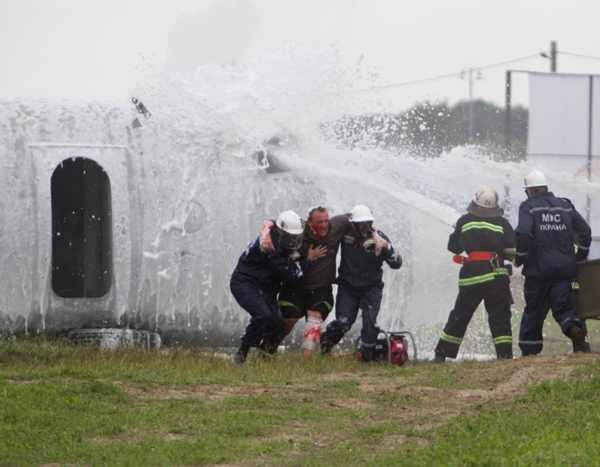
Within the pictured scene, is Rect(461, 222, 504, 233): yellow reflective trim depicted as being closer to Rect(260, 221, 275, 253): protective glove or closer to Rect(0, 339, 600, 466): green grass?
Rect(0, 339, 600, 466): green grass

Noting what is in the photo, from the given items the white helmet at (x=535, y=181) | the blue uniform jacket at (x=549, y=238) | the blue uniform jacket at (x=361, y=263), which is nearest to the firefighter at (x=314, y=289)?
the blue uniform jacket at (x=361, y=263)

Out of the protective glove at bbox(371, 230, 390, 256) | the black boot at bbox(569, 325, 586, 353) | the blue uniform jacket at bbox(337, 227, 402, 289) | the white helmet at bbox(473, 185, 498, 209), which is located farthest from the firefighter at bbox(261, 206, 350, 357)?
the black boot at bbox(569, 325, 586, 353)

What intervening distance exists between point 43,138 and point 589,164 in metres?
12.9

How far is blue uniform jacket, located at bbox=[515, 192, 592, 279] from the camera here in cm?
821

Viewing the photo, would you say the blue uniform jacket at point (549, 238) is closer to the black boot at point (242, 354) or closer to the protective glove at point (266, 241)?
the protective glove at point (266, 241)

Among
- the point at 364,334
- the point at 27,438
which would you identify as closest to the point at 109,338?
the point at 364,334

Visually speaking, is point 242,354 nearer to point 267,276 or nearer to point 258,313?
point 258,313

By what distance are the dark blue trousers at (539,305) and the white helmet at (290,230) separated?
253cm

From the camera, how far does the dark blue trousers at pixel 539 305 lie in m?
8.16

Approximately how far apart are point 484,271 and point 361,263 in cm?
139

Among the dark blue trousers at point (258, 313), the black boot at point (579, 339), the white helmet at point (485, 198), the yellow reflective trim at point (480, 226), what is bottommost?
the black boot at point (579, 339)

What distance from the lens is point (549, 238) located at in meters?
8.31

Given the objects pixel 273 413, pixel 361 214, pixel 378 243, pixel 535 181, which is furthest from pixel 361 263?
pixel 273 413

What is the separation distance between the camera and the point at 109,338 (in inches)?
314
